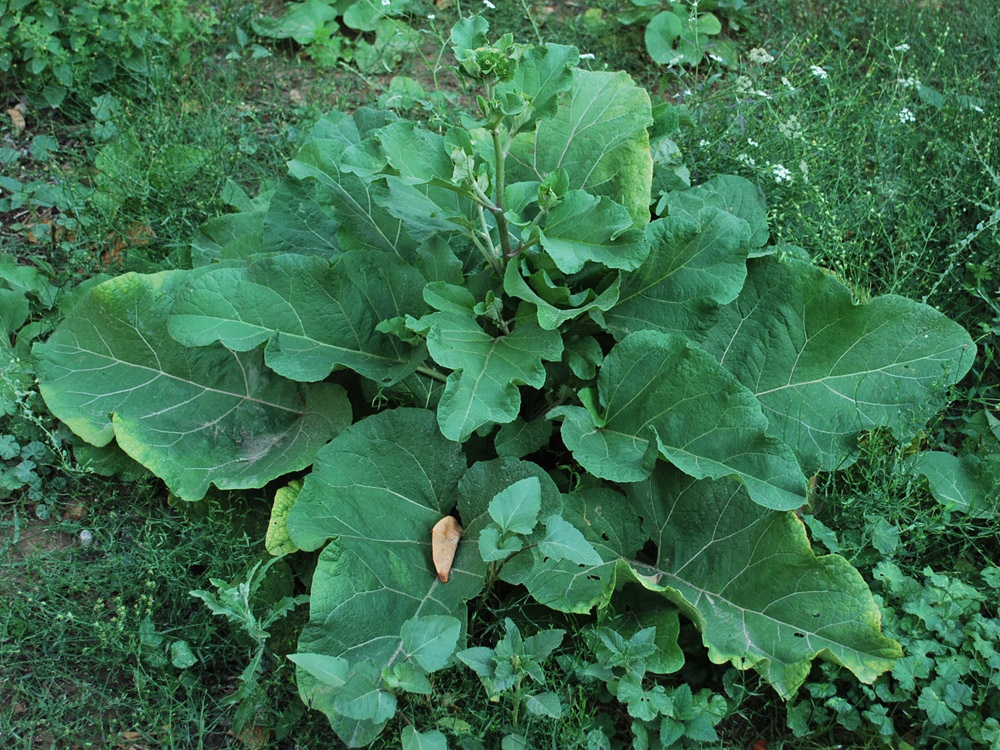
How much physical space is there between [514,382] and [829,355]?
39.1 inches

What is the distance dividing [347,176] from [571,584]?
1.35m

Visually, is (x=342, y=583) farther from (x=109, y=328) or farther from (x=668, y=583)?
(x=109, y=328)

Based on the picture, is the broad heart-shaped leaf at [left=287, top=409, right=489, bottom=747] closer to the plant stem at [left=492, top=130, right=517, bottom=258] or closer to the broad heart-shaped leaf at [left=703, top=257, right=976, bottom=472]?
the plant stem at [left=492, top=130, right=517, bottom=258]

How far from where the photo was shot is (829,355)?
2785mm

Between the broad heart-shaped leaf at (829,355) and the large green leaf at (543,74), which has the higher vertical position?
the large green leaf at (543,74)

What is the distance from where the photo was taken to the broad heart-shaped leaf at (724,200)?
2982mm

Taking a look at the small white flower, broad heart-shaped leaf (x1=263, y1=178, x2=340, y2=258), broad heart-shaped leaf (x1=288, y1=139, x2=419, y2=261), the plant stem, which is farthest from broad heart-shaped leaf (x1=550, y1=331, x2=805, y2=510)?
the small white flower

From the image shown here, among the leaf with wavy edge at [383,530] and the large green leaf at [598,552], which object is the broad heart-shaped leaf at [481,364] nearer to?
the leaf with wavy edge at [383,530]

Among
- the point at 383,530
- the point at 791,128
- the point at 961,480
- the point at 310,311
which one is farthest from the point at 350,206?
the point at 961,480

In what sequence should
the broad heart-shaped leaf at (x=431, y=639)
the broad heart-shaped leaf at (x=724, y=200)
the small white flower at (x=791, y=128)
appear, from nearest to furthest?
the broad heart-shaped leaf at (x=431, y=639) < the broad heart-shaped leaf at (x=724, y=200) < the small white flower at (x=791, y=128)

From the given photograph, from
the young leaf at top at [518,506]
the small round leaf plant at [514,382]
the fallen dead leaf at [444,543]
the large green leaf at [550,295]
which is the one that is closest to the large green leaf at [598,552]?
the small round leaf plant at [514,382]

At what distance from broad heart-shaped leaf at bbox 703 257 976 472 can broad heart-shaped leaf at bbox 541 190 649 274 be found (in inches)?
20.5

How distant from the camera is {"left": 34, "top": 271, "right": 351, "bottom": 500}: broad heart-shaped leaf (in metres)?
2.79

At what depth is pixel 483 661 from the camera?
2.24 meters
